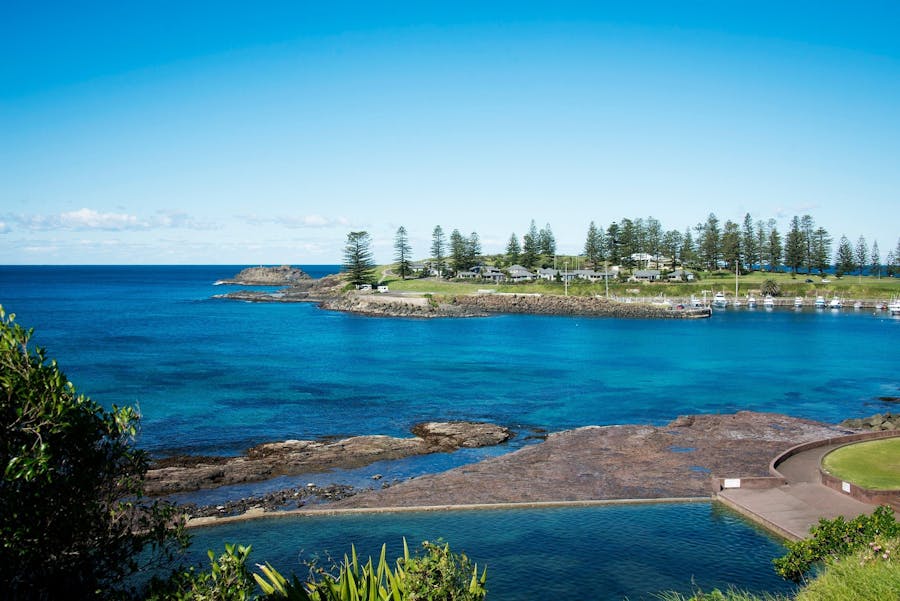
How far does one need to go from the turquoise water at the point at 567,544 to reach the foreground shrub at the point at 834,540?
153 centimetres

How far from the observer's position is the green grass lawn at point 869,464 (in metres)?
24.1

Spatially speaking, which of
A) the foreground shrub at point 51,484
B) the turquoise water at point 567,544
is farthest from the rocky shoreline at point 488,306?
the foreground shrub at point 51,484

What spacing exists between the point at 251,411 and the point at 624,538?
27793 mm

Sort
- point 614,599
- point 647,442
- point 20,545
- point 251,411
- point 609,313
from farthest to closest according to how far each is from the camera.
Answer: point 609,313, point 251,411, point 647,442, point 614,599, point 20,545

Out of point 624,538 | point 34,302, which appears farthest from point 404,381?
point 34,302

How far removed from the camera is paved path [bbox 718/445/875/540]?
21625 mm

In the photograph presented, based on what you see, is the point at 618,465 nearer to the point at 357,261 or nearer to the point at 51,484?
the point at 51,484

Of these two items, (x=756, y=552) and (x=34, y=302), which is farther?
(x=34, y=302)

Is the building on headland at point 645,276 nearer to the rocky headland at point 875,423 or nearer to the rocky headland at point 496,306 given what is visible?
the rocky headland at point 496,306

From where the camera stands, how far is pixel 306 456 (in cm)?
3186

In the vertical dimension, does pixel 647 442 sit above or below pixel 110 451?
below

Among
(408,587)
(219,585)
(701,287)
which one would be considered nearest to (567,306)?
(701,287)

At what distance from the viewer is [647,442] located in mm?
33781

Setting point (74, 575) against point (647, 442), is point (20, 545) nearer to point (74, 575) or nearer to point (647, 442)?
point (74, 575)
